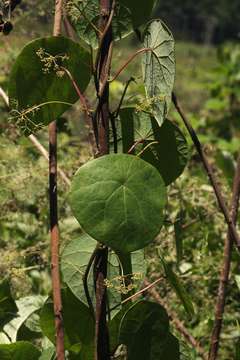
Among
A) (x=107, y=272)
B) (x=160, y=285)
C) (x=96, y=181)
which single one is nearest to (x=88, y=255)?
(x=107, y=272)

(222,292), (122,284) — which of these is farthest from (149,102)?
(222,292)

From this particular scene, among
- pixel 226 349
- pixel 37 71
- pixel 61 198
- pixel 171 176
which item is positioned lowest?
pixel 226 349

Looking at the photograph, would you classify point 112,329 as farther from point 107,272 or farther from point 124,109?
point 124,109

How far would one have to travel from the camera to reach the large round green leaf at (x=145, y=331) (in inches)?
24.8

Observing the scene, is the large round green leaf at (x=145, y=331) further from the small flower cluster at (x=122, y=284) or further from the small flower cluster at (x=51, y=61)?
the small flower cluster at (x=51, y=61)

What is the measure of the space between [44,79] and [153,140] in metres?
0.11

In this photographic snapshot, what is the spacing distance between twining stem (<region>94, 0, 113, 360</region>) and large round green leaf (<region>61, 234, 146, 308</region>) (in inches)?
1.7

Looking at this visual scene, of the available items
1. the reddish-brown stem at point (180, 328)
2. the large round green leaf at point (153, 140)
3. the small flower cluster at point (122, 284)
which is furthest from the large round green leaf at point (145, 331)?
the reddish-brown stem at point (180, 328)

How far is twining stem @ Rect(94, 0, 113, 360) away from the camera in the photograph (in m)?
0.60

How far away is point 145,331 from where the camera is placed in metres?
0.64

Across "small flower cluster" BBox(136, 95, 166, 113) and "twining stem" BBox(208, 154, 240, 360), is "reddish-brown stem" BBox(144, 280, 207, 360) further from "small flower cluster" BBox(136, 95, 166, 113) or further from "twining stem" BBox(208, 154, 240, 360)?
"small flower cluster" BBox(136, 95, 166, 113)

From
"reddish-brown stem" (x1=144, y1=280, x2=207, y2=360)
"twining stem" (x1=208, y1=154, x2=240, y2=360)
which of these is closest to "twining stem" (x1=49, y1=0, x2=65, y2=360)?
"twining stem" (x1=208, y1=154, x2=240, y2=360)

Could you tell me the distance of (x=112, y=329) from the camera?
26.1 inches

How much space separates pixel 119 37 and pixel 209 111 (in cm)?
226
